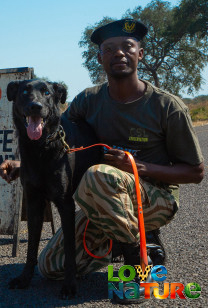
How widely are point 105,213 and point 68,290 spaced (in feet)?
1.99

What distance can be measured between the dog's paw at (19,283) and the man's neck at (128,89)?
1.62 m

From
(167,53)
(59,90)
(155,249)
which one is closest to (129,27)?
(59,90)

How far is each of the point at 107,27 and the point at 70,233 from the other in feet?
5.60

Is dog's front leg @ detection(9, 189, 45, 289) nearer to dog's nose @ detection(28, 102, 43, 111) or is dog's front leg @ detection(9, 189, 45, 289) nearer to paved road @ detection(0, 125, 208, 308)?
paved road @ detection(0, 125, 208, 308)

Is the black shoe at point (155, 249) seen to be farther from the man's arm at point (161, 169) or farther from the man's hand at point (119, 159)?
the man's hand at point (119, 159)

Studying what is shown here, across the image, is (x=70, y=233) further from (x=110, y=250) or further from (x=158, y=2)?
(x=158, y=2)

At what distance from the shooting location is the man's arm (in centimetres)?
305

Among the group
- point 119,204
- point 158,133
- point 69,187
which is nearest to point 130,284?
point 119,204

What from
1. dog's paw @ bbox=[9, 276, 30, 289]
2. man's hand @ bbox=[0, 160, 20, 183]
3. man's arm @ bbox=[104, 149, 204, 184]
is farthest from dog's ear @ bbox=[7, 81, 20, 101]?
dog's paw @ bbox=[9, 276, 30, 289]

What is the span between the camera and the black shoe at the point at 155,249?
10.6 ft

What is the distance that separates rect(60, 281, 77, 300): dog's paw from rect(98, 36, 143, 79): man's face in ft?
5.48

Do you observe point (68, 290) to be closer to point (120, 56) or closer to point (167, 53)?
point (120, 56)

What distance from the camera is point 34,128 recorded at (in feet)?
9.77

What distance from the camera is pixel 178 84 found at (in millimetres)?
39281
